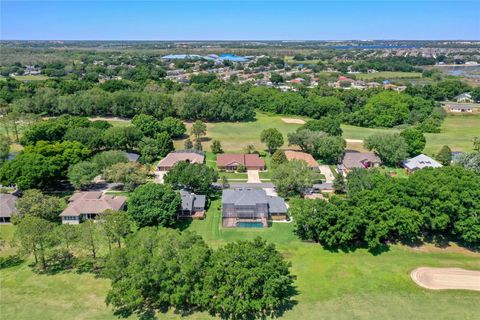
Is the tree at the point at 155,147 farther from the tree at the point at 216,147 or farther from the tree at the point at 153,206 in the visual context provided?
the tree at the point at 153,206

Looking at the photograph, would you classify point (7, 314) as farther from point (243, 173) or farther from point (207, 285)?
point (243, 173)

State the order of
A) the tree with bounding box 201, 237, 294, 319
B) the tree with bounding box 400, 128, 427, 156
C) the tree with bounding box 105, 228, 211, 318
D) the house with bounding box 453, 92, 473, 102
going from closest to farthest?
the tree with bounding box 201, 237, 294, 319 < the tree with bounding box 105, 228, 211, 318 < the tree with bounding box 400, 128, 427, 156 < the house with bounding box 453, 92, 473, 102

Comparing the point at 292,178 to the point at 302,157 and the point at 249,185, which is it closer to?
the point at 249,185

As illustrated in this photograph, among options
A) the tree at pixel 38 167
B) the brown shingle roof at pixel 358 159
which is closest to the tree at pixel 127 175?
the tree at pixel 38 167

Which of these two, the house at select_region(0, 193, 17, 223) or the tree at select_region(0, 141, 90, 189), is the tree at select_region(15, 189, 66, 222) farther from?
the tree at select_region(0, 141, 90, 189)

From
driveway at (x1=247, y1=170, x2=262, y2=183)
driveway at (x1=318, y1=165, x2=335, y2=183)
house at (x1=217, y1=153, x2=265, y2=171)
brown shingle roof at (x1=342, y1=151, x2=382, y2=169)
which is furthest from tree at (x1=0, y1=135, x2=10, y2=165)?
brown shingle roof at (x1=342, y1=151, x2=382, y2=169)

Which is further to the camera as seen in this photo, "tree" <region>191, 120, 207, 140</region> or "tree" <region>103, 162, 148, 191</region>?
"tree" <region>191, 120, 207, 140</region>
